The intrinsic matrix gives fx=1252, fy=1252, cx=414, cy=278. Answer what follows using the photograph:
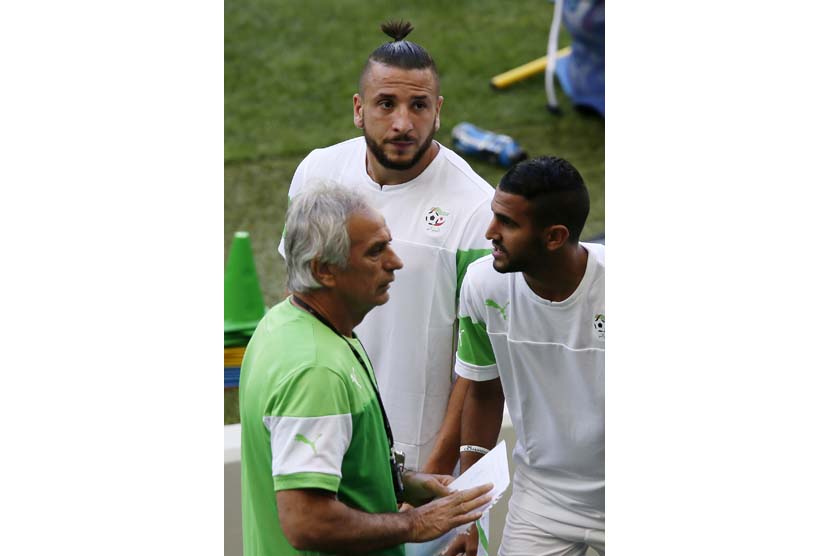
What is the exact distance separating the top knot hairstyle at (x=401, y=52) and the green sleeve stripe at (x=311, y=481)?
0.81m

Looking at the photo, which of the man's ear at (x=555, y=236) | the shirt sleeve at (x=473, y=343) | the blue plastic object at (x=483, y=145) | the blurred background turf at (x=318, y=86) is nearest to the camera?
the man's ear at (x=555, y=236)

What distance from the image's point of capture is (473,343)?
104 inches

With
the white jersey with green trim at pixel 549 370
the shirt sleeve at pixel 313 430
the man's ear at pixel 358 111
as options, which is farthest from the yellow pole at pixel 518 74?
the shirt sleeve at pixel 313 430

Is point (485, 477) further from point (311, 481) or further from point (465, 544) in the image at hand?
point (311, 481)

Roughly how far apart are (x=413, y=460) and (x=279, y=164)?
112 inches

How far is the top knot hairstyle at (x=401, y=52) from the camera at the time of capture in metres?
2.56

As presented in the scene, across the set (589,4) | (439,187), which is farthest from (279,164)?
(439,187)

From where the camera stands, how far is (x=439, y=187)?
8.54 ft

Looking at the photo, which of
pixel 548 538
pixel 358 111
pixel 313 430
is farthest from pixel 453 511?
pixel 358 111

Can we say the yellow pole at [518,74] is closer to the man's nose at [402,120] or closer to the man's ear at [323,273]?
the man's nose at [402,120]

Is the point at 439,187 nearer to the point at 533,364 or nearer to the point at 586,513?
the point at 533,364

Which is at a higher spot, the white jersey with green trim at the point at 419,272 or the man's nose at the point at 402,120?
the man's nose at the point at 402,120

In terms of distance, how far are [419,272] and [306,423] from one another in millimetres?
416

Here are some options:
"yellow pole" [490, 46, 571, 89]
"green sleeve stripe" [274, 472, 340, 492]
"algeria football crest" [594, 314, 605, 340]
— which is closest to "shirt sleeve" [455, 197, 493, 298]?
"algeria football crest" [594, 314, 605, 340]
